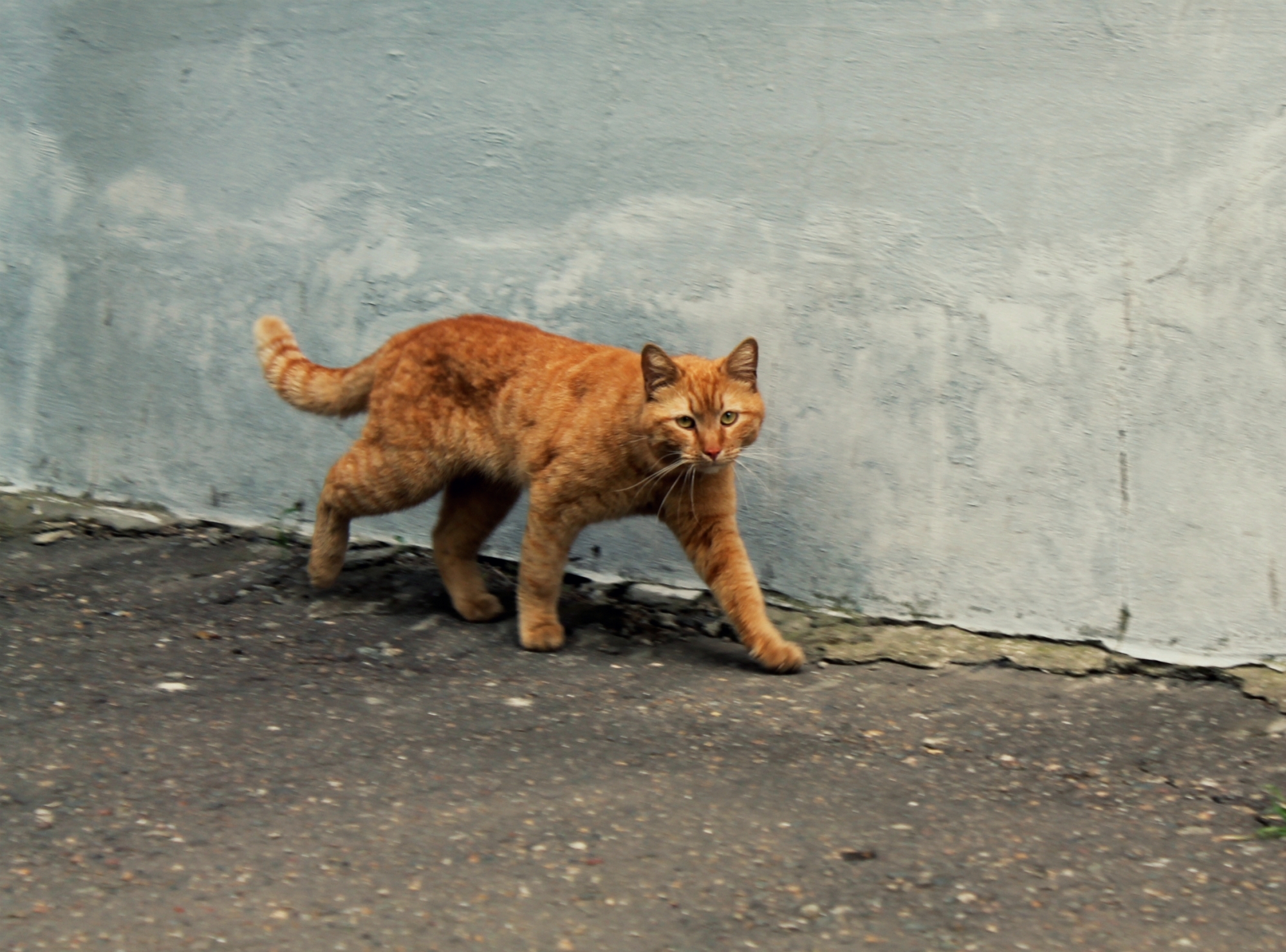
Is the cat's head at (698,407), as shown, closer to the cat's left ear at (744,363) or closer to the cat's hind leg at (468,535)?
the cat's left ear at (744,363)

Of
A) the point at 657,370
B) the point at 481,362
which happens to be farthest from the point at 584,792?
the point at 481,362

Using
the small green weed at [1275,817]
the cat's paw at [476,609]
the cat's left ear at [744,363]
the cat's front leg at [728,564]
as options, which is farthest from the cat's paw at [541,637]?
the small green weed at [1275,817]

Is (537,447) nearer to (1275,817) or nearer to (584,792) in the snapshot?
(584,792)

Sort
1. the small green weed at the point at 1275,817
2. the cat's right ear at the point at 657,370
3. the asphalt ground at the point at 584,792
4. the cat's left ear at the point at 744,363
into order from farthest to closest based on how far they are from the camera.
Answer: the cat's left ear at the point at 744,363
the cat's right ear at the point at 657,370
the small green weed at the point at 1275,817
the asphalt ground at the point at 584,792

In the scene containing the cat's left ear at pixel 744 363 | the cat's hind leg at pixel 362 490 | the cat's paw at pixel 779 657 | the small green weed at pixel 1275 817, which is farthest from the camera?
the cat's hind leg at pixel 362 490

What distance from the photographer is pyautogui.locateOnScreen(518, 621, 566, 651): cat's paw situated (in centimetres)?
460

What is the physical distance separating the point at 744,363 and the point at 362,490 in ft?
4.94

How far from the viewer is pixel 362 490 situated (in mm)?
4867

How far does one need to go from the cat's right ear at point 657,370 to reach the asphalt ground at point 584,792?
0.95 metres

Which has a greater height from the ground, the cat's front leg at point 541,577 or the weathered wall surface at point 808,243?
the weathered wall surface at point 808,243

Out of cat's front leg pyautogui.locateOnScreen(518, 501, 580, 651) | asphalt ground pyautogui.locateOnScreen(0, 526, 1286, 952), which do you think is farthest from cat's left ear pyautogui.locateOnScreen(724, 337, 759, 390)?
asphalt ground pyautogui.locateOnScreen(0, 526, 1286, 952)

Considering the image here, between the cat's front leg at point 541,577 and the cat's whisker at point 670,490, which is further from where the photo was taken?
the cat's front leg at point 541,577

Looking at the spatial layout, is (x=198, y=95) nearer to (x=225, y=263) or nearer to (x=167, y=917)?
(x=225, y=263)

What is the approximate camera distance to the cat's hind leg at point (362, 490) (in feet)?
15.6
